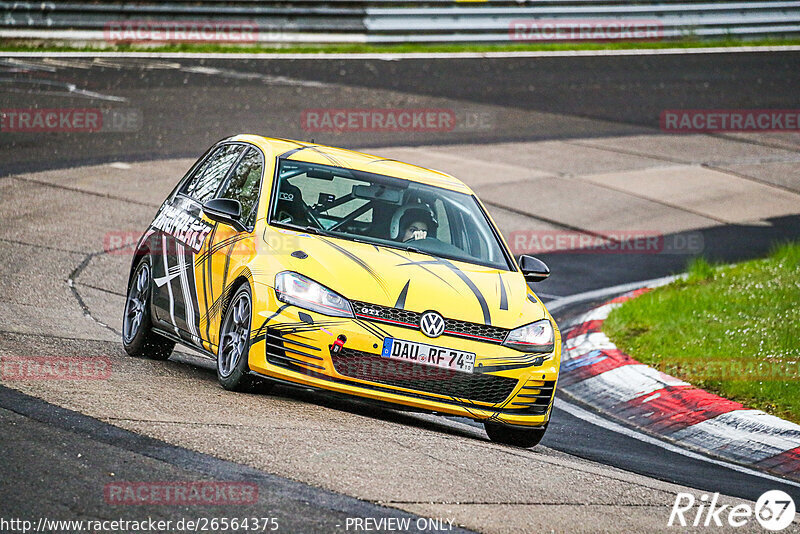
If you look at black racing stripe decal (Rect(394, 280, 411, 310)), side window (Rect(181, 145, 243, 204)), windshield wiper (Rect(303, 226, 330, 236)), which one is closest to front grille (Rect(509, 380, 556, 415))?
black racing stripe decal (Rect(394, 280, 411, 310))

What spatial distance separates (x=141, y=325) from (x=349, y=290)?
2.28m

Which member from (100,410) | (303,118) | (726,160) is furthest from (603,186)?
(100,410)

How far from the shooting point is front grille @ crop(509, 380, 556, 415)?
7250 millimetres

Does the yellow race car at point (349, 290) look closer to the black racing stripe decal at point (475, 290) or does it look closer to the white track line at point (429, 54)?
the black racing stripe decal at point (475, 290)

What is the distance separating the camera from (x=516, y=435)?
7.49 meters

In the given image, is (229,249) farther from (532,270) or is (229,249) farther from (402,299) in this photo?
(532,270)

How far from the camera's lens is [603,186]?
18.0 metres

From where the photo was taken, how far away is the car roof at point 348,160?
8.36 meters

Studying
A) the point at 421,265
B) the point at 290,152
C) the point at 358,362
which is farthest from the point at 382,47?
A: the point at 358,362

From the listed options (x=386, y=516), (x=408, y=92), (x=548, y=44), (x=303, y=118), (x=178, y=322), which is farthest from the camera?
(x=548, y=44)

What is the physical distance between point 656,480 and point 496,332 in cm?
123

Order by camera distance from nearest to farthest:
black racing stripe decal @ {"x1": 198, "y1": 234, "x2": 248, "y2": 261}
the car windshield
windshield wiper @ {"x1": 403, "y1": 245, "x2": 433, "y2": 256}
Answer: black racing stripe decal @ {"x1": 198, "y1": 234, "x2": 248, "y2": 261} → windshield wiper @ {"x1": 403, "y1": 245, "x2": 433, "y2": 256} → the car windshield

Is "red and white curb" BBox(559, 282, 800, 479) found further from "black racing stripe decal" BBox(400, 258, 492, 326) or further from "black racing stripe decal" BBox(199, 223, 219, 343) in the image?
"black racing stripe decal" BBox(199, 223, 219, 343)

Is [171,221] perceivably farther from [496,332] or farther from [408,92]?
[408,92]
